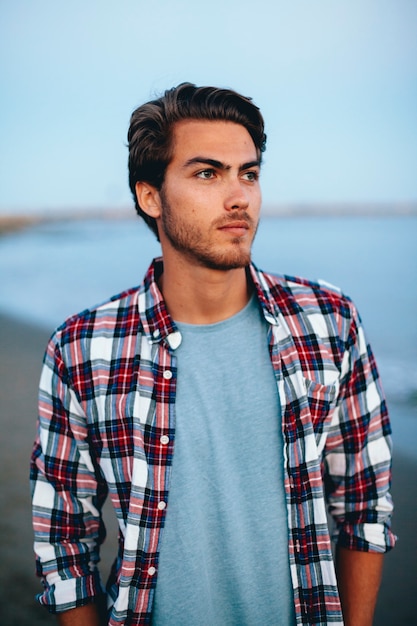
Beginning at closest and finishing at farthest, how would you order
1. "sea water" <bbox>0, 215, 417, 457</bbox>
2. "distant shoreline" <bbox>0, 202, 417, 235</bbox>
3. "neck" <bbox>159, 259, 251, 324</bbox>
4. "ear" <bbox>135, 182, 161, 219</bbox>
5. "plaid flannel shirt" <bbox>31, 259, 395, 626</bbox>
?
1. "plaid flannel shirt" <bbox>31, 259, 395, 626</bbox>
2. "neck" <bbox>159, 259, 251, 324</bbox>
3. "ear" <bbox>135, 182, 161, 219</bbox>
4. "sea water" <bbox>0, 215, 417, 457</bbox>
5. "distant shoreline" <bbox>0, 202, 417, 235</bbox>

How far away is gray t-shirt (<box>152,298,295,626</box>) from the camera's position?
1.65 m

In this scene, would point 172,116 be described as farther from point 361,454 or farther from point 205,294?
point 361,454

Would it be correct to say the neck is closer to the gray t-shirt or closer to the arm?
the gray t-shirt

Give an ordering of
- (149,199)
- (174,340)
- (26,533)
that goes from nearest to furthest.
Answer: (174,340) < (149,199) < (26,533)

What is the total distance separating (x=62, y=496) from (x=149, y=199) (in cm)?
110

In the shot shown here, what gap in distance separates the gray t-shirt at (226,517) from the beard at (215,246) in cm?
40

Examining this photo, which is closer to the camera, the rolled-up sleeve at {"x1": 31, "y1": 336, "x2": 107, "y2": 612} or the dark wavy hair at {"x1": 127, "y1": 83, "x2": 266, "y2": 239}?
the rolled-up sleeve at {"x1": 31, "y1": 336, "x2": 107, "y2": 612}

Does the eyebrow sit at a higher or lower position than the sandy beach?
higher

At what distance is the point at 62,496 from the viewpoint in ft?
5.73

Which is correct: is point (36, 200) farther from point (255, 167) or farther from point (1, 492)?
point (255, 167)

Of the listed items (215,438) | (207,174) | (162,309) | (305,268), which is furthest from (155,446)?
(305,268)

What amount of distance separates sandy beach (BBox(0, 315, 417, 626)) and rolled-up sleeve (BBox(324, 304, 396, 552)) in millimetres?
1074

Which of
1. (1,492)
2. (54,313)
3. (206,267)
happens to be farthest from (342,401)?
(54,313)

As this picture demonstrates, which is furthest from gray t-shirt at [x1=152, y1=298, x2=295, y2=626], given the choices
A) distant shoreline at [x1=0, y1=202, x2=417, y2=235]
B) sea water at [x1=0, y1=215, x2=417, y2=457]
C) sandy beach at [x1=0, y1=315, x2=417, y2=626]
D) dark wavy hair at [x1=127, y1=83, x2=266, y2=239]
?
distant shoreline at [x1=0, y1=202, x2=417, y2=235]
